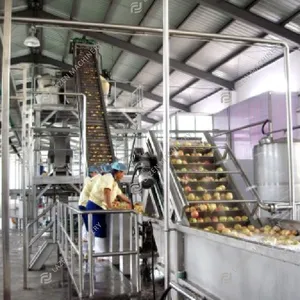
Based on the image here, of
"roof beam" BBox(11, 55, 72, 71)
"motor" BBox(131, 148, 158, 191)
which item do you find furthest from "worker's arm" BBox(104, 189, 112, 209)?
"roof beam" BBox(11, 55, 72, 71)

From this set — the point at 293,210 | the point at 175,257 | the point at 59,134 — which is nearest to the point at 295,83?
the point at 59,134

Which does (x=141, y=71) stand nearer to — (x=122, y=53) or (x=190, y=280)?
(x=122, y=53)

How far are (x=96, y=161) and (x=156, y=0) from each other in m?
4.90

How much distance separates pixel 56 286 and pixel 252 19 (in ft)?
25.6

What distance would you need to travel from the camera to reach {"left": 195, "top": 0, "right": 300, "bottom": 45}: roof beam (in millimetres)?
9805

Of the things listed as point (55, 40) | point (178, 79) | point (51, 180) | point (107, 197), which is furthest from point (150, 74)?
point (107, 197)

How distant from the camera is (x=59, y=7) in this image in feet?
44.4

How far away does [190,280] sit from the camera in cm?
330

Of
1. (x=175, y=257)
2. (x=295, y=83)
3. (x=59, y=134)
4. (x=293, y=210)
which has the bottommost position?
(x=175, y=257)

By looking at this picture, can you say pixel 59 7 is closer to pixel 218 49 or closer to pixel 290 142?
pixel 218 49

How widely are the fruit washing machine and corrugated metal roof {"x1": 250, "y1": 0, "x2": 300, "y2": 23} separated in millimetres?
4753

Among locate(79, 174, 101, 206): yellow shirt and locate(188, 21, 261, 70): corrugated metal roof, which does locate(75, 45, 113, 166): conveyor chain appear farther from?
locate(188, 21, 261, 70): corrugated metal roof

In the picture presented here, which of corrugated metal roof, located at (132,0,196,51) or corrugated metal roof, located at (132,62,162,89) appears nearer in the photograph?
corrugated metal roof, located at (132,0,196,51)

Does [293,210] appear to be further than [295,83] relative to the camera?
No
